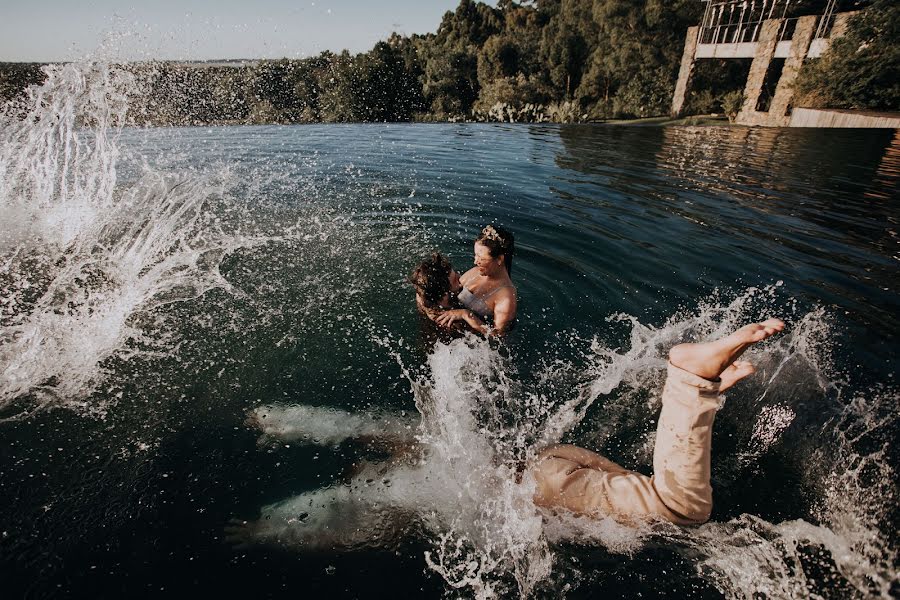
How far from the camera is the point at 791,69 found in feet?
77.2

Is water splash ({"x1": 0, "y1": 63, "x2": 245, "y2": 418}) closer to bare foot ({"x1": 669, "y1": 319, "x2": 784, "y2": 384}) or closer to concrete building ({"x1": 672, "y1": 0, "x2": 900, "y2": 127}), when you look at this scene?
bare foot ({"x1": 669, "y1": 319, "x2": 784, "y2": 384})

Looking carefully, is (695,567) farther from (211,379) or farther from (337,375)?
(211,379)

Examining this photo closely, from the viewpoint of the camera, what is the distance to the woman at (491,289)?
4246 millimetres

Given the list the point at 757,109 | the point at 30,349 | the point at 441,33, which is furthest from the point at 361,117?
the point at 30,349

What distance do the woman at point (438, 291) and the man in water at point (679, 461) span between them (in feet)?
6.10

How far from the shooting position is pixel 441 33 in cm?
5825

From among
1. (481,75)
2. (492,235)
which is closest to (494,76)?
(481,75)

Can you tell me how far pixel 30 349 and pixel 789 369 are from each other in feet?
26.1

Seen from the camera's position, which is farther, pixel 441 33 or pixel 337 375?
pixel 441 33

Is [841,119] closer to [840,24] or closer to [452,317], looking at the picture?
[840,24]

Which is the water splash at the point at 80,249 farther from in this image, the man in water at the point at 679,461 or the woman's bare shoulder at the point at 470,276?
the man in water at the point at 679,461

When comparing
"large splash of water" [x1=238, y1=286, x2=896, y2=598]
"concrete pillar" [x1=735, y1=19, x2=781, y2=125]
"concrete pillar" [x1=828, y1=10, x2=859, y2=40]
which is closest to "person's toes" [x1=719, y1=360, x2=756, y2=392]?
"large splash of water" [x1=238, y1=286, x2=896, y2=598]

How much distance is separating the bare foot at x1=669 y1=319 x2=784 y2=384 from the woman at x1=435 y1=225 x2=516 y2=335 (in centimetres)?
221

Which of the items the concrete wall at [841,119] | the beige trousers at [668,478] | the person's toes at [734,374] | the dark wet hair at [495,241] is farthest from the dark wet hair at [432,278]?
the concrete wall at [841,119]
